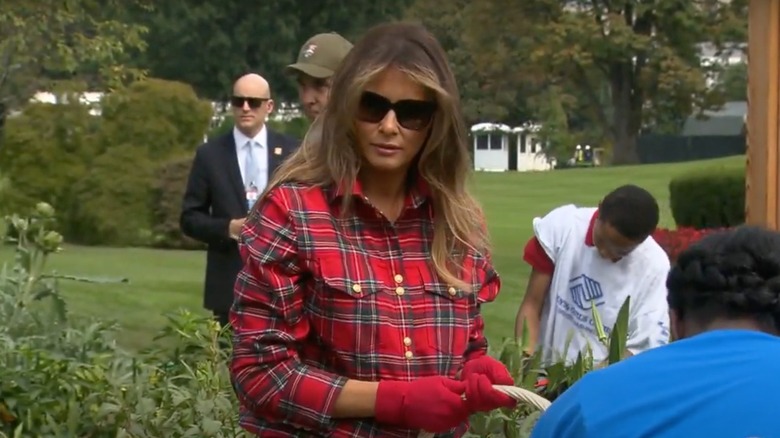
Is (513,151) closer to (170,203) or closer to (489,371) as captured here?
(170,203)

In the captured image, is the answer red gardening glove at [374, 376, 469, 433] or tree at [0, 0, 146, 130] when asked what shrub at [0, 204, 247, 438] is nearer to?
red gardening glove at [374, 376, 469, 433]

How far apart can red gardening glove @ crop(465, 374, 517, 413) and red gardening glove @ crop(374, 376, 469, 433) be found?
1 centimetres

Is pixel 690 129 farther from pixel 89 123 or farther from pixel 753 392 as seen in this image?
pixel 753 392

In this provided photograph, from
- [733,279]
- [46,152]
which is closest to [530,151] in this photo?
[46,152]

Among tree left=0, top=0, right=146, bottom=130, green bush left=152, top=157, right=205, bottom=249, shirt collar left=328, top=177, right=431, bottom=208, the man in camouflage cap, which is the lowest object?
green bush left=152, top=157, right=205, bottom=249

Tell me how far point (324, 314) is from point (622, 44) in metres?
32.6

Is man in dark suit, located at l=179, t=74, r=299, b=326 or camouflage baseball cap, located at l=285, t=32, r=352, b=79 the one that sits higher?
camouflage baseball cap, located at l=285, t=32, r=352, b=79

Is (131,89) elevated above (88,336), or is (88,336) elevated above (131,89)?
(131,89)

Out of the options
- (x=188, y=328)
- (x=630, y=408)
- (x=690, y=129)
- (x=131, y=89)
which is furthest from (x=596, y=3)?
(x=630, y=408)

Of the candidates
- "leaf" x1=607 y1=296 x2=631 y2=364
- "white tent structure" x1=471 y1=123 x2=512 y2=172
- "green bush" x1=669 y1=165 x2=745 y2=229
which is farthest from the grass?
"white tent structure" x1=471 y1=123 x2=512 y2=172

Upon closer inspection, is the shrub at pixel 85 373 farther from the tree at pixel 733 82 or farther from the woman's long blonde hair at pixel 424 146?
the tree at pixel 733 82

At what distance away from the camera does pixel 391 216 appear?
2717 millimetres

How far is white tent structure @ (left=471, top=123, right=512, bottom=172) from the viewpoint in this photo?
5048 centimetres

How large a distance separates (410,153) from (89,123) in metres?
16.5
